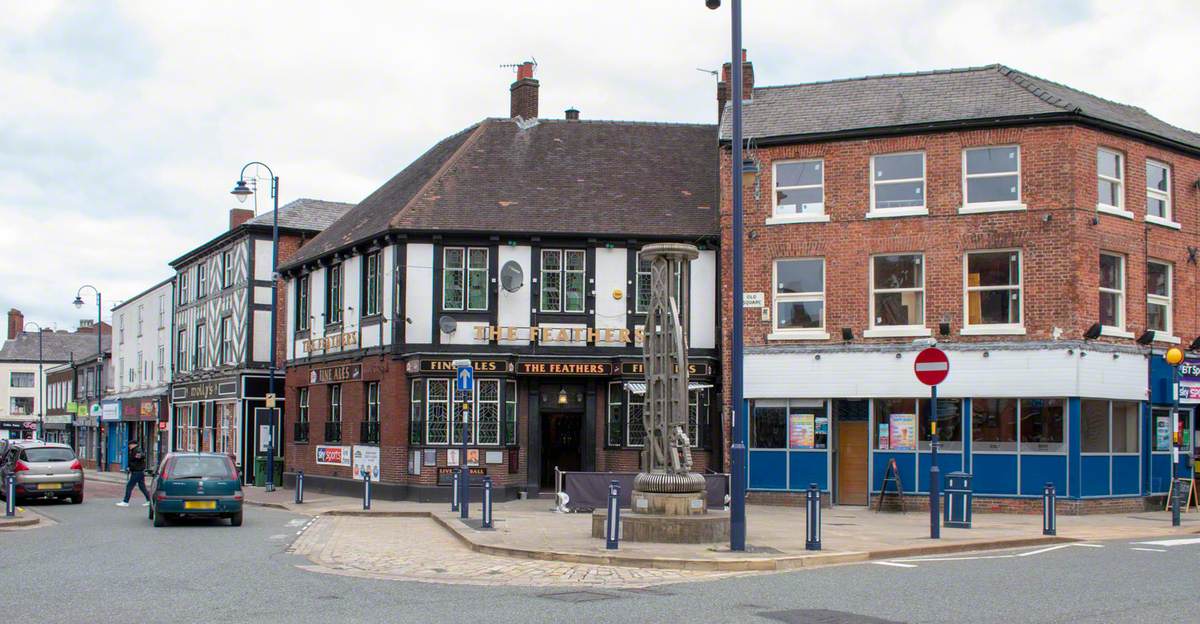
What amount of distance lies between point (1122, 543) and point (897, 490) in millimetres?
7167

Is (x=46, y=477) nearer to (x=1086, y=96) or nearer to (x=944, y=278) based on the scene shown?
(x=944, y=278)

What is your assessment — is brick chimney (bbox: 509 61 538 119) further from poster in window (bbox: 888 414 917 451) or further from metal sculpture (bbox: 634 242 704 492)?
metal sculpture (bbox: 634 242 704 492)

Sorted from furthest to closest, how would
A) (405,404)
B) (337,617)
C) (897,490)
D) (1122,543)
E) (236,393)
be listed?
(236,393) < (405,404) < (897,490) < (1122,543) < (337,617)

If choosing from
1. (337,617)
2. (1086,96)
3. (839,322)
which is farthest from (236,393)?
(337,617)

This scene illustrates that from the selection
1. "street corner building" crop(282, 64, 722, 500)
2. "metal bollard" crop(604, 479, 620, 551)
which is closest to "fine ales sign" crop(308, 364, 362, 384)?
"street corner building" crop(282, 64, 722, 500)

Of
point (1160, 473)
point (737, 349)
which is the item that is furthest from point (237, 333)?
point (1160, 473)

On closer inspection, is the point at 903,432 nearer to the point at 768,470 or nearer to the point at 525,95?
the point at 768,470

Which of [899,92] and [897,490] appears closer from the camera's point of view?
[897,490]

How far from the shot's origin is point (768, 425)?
27.5 metres

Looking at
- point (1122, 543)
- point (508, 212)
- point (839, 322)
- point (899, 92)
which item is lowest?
point (1122, 543)

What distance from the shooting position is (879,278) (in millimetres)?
26766

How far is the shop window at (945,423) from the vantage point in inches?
1013

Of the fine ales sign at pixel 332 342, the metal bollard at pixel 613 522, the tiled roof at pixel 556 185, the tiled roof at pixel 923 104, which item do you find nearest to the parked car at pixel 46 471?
the fine ales sign at pixel 332 342

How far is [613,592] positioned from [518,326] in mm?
17288
